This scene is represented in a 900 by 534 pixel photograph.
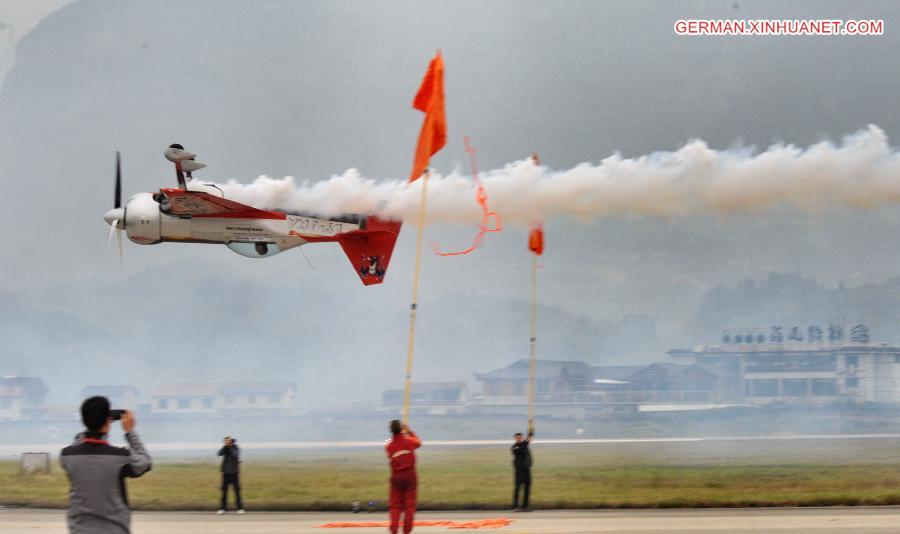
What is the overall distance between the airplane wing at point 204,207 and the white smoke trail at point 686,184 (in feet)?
7.81

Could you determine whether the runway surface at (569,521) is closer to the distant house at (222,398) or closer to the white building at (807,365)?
the distant house at (222,398)

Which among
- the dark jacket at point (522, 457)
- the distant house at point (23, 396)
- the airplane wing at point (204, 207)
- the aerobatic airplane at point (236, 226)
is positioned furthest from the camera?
the distant house at point (23, 396)

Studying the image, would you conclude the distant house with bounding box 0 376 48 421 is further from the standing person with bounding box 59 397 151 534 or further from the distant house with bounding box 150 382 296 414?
the standing person with bounding box 59 397 151 534

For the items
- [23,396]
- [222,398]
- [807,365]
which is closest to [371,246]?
[222,398]

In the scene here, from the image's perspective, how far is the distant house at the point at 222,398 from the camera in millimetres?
33469

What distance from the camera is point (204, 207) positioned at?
63.5ft

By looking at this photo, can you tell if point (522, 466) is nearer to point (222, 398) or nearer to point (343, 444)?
point (343, 444)

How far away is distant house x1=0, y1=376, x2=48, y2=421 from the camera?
109ft

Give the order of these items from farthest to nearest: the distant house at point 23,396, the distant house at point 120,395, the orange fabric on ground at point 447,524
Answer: the distant house at point 23,396
the distant house at point 120,395
the orange fabric on ground at point 447,524

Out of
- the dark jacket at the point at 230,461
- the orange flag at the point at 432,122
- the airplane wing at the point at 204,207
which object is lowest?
the dark jacket at the point at 230,461

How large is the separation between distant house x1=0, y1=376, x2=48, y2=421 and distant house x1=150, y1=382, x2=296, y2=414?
382 cm

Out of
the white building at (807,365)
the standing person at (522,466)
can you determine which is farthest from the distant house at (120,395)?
the white building at (807,365)

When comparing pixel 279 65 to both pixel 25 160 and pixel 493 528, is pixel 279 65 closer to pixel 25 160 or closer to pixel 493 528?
pixel 25 160

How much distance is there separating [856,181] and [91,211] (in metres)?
21.4
